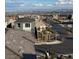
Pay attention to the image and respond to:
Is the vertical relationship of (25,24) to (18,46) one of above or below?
above

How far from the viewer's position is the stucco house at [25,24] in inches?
75.5

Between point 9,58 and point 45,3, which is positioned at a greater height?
point 45,3

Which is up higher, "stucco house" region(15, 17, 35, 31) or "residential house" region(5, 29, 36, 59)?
"stucco house" region(15, 17, 35, 31)

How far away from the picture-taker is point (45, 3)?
1922 millimetres

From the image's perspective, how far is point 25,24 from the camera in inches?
75.4

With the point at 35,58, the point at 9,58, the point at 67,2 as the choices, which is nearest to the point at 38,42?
the point at 35,58

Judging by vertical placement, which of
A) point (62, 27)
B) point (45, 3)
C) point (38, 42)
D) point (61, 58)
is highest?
point (45, 3)

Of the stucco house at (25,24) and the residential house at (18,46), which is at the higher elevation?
the stucco house at (25,24)

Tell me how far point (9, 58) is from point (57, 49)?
1.34 feet

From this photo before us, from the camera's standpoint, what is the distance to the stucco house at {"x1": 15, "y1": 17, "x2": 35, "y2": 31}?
1.92 m

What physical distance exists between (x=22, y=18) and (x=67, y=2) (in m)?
0.41
